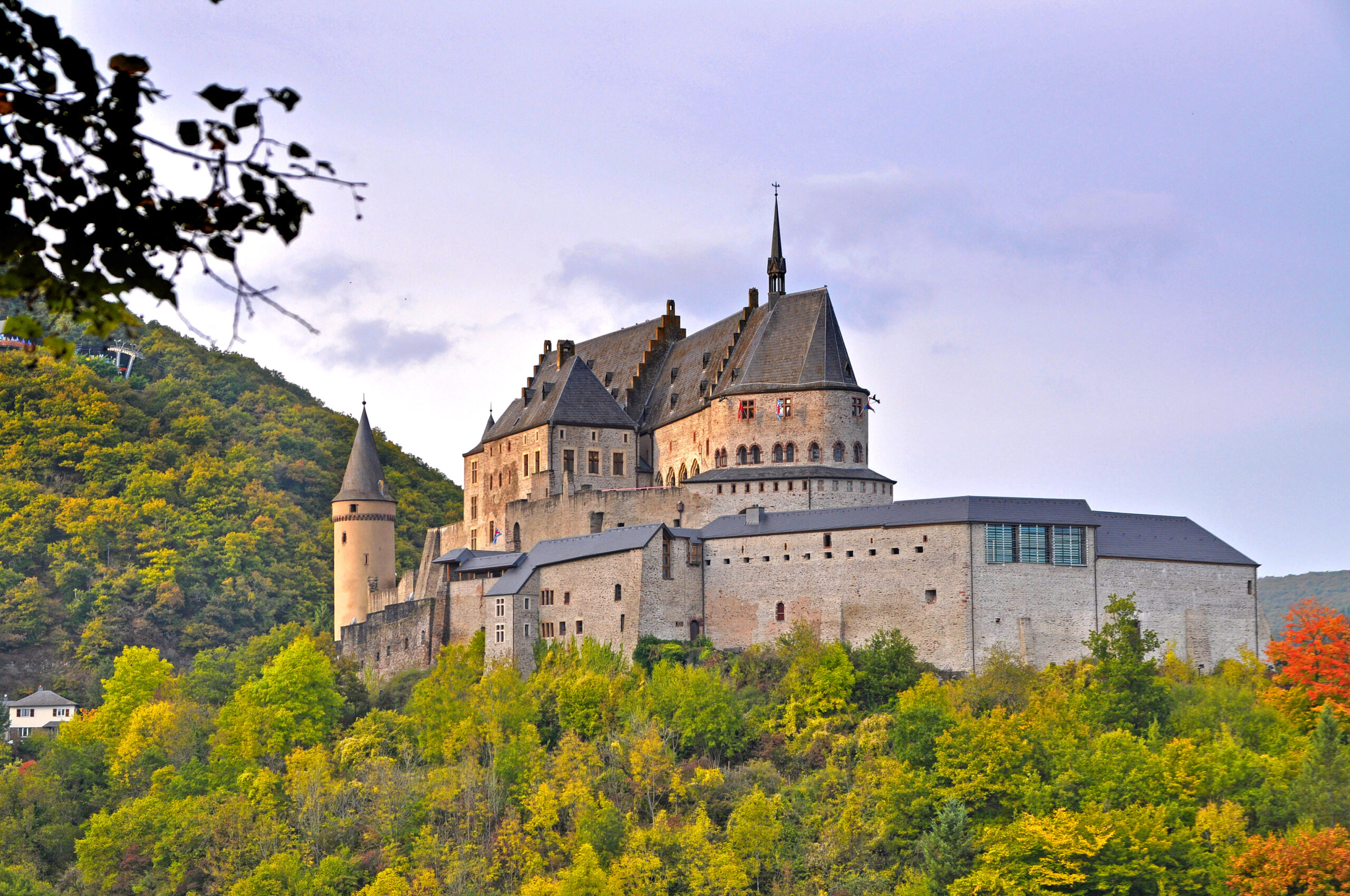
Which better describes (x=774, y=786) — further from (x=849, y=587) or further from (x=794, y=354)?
(x=794, y=354)

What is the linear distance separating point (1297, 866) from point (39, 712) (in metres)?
56.9

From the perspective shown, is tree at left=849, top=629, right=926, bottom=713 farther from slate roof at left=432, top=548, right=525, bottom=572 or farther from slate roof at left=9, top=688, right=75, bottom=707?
slate roof at left=9, top=688, right=75, bottom=707

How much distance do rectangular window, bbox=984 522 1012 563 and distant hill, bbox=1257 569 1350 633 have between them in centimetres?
8033

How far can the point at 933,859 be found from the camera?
166 ft

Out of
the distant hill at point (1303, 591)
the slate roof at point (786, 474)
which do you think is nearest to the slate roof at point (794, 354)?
the slate roof at point (786, 474)

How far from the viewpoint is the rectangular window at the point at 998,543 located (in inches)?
2207

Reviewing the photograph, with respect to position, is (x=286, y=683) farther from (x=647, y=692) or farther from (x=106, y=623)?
(x=106, y=623)

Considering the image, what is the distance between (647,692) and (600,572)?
5.47 metres

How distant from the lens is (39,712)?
81125 mm

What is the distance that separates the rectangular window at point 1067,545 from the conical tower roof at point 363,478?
1219 inches

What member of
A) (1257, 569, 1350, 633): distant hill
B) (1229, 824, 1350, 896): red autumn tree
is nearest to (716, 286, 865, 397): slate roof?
(1229, 824, 1350, 896): red autumn tree

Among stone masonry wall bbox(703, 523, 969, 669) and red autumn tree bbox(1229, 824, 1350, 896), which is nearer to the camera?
red autumn tree bbox(1229, 824, 1350, 896)

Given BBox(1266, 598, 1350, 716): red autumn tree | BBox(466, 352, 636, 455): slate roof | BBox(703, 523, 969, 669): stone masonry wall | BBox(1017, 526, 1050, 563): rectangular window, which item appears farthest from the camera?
BBox(466, 352, 636, 455): slate roof

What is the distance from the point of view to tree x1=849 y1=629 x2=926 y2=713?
55.5m
